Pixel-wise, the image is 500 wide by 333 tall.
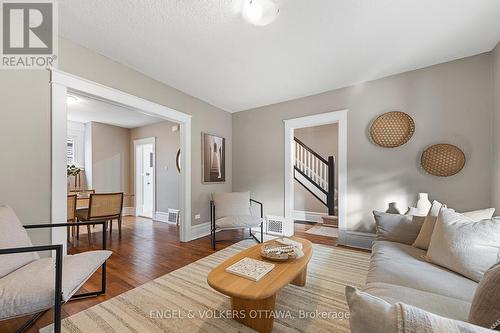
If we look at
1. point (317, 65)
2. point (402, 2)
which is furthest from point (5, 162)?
point (402, 2)

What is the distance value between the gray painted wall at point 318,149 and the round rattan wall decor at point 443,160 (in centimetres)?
255

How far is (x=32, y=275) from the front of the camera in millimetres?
1330

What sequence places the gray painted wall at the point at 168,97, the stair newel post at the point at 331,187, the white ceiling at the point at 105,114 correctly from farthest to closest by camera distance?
the stair newel post at the point at 331,187
the white ceiling at the point at 105,114
the gray painted wall at the point at 168,97

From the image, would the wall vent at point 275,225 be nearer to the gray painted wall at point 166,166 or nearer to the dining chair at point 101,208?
the gray painted wall at point 166,166

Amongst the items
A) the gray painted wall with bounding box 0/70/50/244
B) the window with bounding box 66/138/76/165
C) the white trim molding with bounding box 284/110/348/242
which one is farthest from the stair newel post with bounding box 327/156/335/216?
the window with bounding box 66/138/76/165

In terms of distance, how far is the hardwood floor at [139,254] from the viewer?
175cm

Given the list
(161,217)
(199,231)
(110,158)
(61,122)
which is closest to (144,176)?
(110,158)

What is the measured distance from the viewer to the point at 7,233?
1470 millimetres

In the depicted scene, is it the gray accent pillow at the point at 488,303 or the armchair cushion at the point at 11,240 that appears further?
the armchair cushion at the point at 11,240

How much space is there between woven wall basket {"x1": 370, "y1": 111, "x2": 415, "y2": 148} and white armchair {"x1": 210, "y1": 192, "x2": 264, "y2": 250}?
203 cm

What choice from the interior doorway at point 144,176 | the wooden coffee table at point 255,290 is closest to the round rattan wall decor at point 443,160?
the wooden coffee table at point 255,290

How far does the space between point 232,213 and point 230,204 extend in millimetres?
153

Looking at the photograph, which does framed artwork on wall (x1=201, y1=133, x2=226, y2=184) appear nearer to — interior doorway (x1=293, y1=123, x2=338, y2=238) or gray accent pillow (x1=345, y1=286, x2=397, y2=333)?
interior doorway (x1=293, y1=123, x2=338, y2=238)

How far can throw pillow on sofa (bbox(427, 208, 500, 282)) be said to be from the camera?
132 cm
